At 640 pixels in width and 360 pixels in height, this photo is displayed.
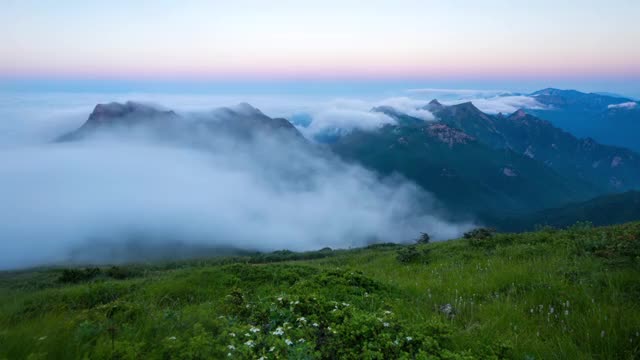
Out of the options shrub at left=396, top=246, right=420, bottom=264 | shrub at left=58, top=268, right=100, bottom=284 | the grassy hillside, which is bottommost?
shrub at left=58, top=268, right=100, bottom=284

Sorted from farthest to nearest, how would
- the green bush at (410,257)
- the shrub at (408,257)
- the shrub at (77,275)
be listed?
the shrub at (77,275) → the shrub at (408,257) → the green bush at (410,257)

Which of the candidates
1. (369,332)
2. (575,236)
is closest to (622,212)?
(575,236)

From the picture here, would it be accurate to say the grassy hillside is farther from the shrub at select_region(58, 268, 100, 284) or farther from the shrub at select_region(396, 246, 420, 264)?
the shrub at select_region(58, 268, 100, 284)

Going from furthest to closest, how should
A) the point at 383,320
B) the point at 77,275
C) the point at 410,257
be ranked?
the point at 77,275 → the point at 410,257 → the point at 383,320

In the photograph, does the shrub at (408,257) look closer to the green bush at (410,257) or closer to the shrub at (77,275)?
the green bush at (410,257)

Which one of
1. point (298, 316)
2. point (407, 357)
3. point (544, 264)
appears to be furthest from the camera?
point (544, 264)

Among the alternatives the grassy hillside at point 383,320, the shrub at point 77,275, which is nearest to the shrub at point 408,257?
the grassy hillside at point 383,320

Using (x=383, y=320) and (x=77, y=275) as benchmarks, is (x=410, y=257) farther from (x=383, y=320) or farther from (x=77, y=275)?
(x=77, y=275)

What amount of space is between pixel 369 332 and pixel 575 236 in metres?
13.5

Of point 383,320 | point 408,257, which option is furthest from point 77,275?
point 383,320

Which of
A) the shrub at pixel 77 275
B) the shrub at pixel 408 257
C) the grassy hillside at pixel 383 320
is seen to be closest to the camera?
the grassy hillside at pixel 383 320

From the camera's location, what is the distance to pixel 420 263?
14.6 metres

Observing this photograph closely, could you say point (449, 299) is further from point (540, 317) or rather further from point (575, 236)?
point (575, 236)

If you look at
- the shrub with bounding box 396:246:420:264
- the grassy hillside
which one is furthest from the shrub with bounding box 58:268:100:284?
the shrub with bounding box 396:246:420:264
